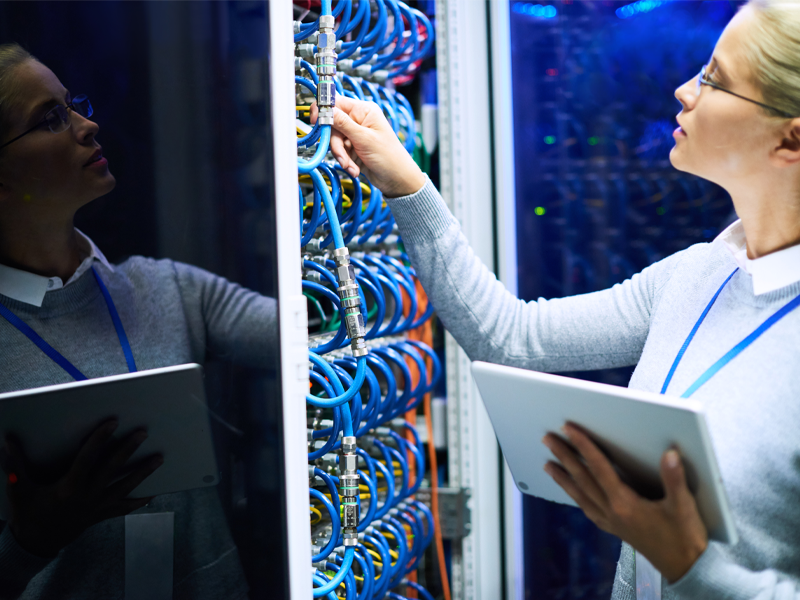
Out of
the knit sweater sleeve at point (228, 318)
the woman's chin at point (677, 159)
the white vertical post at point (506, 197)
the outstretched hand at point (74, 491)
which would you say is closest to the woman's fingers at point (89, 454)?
the outstretched hand at point (74, 491)

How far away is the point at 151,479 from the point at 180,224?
1.06 ft

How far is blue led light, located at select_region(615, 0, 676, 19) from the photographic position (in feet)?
5.22

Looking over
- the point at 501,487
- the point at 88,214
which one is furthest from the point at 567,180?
the point at 88,214

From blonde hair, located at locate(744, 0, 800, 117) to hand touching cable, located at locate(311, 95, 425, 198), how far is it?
550mm

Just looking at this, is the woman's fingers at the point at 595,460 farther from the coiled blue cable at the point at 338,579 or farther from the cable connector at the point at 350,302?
the coiled blue cable at the point at 338,579

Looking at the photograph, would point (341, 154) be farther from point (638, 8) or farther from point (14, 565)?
point (638, 8)

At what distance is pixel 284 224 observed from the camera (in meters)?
0.89

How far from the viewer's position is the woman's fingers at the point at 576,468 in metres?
0.89

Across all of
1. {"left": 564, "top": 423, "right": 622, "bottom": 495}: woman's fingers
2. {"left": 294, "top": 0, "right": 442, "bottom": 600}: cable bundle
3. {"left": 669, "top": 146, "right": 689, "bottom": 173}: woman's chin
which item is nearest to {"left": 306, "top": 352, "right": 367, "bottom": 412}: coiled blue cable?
{"left": 294, "top": 0, "right": 442, "bottom": 600}: cable bundle

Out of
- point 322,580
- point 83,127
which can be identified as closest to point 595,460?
point 322,580

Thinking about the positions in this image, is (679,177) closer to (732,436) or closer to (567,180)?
(567,180)

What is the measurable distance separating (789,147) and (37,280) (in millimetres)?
1025

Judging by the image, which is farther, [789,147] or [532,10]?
[532,10]

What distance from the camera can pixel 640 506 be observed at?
840 mm
